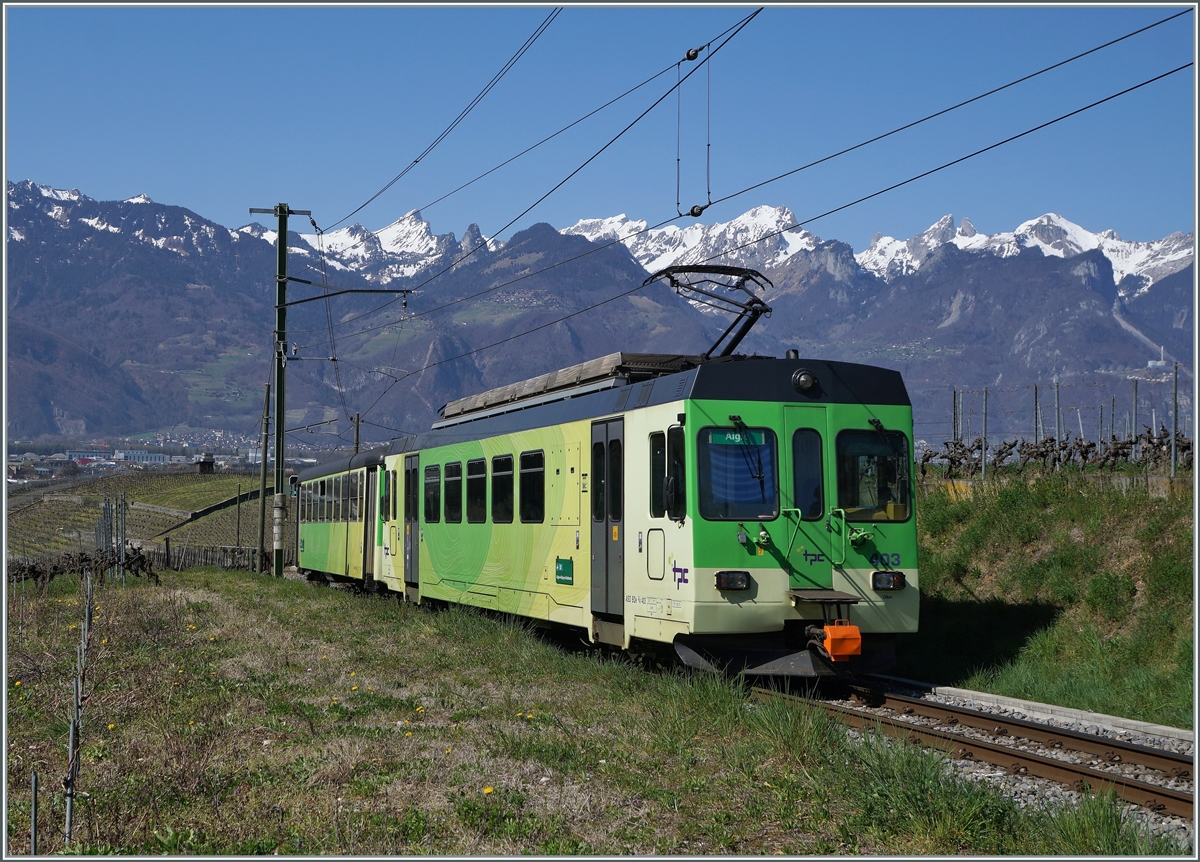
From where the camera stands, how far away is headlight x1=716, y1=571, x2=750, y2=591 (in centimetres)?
1188

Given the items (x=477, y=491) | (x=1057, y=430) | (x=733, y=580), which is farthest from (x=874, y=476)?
(x=1057, y=430)

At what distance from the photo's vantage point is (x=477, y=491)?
60.6 feet

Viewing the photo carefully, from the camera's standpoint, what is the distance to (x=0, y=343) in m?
7.02

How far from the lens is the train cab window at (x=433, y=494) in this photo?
20.5 metres

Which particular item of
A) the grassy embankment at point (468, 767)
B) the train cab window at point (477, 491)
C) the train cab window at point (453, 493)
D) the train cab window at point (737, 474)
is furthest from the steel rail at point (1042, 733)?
the train cab window at point (453, 493)

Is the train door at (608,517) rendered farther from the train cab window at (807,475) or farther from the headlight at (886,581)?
the headlight at (886,581)

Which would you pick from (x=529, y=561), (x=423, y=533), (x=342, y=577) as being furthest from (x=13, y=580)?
(x=529, y=561)

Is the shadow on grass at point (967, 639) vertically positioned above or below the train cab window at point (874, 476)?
below

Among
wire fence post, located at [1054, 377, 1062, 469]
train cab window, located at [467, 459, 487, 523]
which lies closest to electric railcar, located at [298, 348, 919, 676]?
train cab window, located at [467, 459, 487, 523]

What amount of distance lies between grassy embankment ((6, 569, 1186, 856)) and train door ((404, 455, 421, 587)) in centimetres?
754

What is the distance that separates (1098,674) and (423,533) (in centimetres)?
1207

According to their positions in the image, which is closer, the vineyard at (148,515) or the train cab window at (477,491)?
the train cab window at (477,491)

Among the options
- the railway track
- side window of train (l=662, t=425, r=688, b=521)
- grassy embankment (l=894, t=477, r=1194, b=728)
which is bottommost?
the railway track

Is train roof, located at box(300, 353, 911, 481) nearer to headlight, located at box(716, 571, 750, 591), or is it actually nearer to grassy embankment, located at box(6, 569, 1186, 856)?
headlight, located at box(716, 571, 750, 591)
